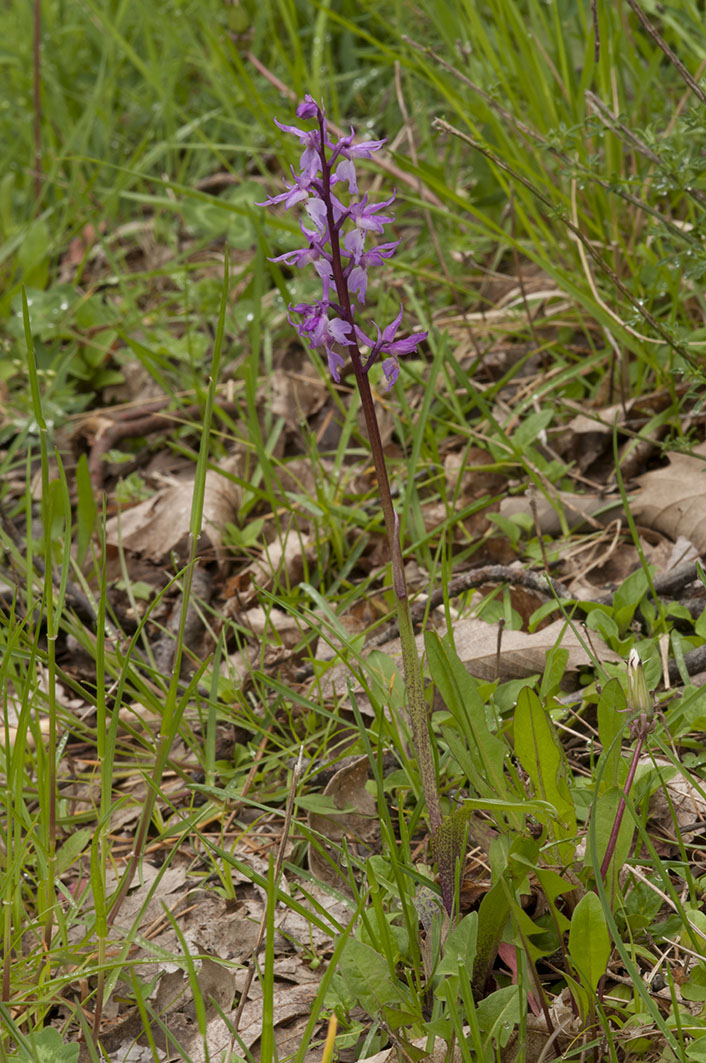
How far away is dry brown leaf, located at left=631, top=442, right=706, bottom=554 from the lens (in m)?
2.16

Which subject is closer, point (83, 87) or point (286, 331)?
point (286, 331)

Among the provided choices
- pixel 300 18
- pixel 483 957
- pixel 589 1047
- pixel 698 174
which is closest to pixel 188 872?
pixel 483 957

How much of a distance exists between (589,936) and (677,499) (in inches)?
48.7

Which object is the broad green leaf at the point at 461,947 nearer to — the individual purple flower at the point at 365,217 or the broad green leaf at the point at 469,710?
the broad green leaf at the point at 469,710

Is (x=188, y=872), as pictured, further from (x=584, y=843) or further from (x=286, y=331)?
(x=286, y=331)

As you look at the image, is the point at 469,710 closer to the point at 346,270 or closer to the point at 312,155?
the point at 346,270

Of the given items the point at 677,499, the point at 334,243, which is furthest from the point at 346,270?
the point at 677,499

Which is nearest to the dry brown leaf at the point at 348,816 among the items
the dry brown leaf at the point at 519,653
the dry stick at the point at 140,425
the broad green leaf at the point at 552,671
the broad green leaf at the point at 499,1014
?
the dry brown leaf at the point at 519,653

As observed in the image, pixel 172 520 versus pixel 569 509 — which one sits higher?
pixel 172 520

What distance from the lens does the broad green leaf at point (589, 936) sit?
126 centimetres

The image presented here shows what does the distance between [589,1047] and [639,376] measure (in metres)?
1.78

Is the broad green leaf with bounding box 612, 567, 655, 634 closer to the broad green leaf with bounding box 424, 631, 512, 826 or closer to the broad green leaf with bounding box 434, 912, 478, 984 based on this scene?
the broad green leaf with bounding box 424, 631, 512, 826

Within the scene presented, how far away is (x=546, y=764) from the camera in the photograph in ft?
4.60

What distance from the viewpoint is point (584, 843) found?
60.4 inches
